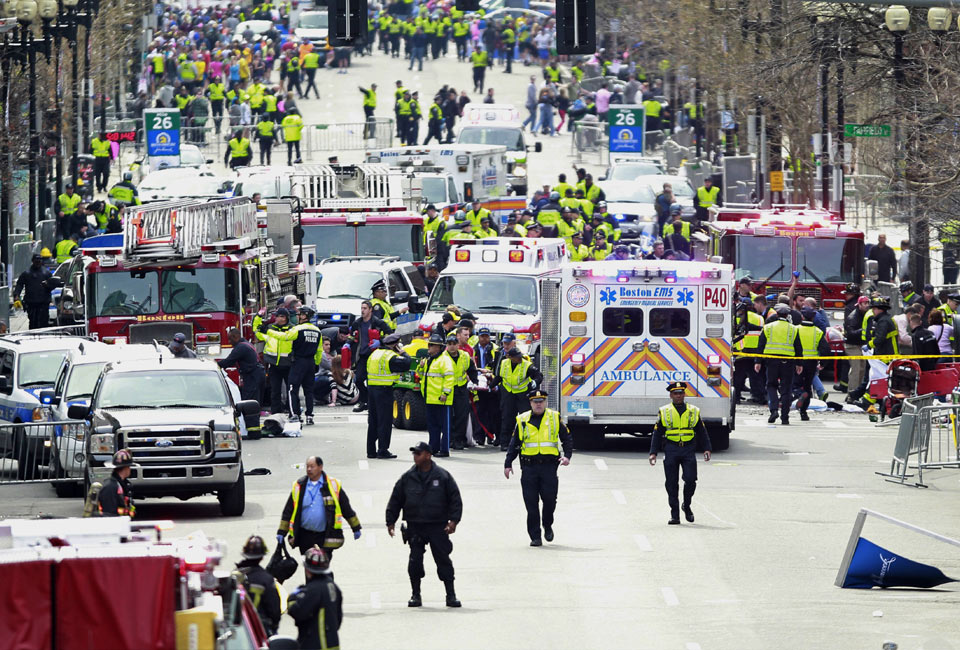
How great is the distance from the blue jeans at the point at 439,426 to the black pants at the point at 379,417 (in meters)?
0.48

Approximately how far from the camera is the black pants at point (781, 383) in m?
26.9

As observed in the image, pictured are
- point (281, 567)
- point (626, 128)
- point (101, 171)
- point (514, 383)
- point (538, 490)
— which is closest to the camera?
point (281, 567)

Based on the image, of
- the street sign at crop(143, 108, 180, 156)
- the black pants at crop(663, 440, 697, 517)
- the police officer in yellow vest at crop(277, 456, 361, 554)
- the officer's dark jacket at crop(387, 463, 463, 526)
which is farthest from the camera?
the street sign at crop(143, 108, 180, 156)

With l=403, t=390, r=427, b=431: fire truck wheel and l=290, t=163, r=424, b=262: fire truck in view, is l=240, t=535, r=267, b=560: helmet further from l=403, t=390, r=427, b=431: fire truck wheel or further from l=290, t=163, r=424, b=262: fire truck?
l=290, t=163, r=424, b=262: fire truck

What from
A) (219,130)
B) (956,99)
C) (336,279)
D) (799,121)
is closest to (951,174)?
(956,99)

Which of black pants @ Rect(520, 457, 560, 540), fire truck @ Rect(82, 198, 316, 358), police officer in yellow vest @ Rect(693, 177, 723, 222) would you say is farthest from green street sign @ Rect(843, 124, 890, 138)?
black pants @ Rect(520, 457, 560, 540)

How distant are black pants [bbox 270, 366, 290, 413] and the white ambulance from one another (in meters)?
2.60

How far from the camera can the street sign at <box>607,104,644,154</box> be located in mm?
56438

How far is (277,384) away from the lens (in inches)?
1062

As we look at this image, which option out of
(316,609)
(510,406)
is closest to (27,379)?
(510,406)

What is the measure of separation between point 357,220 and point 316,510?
20.1 metres

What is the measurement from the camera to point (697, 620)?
15422 millimetres

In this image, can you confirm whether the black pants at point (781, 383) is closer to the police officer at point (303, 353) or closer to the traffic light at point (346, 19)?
the police officer at point (303, 353)

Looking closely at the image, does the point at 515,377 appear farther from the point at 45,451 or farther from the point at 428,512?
the point at 428,512
